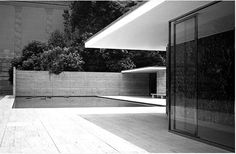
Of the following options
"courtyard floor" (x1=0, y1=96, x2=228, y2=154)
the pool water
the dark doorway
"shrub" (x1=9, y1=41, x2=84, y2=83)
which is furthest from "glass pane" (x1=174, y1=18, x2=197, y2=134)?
the dark doorway

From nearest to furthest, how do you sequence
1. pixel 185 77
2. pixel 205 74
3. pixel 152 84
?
pixel 205 74 < pixel 185 77 < pixel 152 84

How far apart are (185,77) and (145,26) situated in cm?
222

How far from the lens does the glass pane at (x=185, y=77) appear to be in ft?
17.2

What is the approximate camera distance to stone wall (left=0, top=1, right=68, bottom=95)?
30969mm

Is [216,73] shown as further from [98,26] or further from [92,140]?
[98,26]

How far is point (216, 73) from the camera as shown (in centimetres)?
470

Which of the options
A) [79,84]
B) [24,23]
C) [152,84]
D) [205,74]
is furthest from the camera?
[24,23]

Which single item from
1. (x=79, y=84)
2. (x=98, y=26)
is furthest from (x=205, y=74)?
(x=98, y=26)

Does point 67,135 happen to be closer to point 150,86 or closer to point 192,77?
point 192,77

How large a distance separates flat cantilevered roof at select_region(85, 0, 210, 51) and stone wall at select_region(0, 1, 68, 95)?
22436mm

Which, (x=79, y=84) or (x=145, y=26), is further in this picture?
(x=79, y=84)

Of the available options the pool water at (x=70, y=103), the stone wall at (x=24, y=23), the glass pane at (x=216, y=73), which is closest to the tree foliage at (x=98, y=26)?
the stone wall at (x=24, y=23)

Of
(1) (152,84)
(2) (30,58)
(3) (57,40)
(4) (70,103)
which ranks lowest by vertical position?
(4) (70,103)

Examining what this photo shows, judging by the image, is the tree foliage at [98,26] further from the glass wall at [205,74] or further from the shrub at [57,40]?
the glass wall at [205,74]
